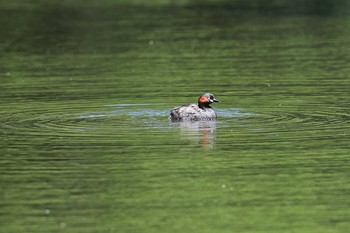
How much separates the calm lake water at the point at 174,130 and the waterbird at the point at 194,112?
17cm

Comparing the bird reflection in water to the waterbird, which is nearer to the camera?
the bird reflection in water

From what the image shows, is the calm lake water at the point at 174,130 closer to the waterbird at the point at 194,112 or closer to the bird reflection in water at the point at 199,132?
the bird reflection in water at the point at 199,132

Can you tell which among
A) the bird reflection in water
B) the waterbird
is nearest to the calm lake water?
the bird reflection in water

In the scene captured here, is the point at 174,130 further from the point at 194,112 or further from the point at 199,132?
the point at 194,112

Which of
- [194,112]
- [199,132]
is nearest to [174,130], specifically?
[199,132]

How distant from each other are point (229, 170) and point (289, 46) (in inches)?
574

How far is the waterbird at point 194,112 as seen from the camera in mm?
18078

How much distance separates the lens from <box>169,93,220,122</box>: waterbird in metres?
18.1

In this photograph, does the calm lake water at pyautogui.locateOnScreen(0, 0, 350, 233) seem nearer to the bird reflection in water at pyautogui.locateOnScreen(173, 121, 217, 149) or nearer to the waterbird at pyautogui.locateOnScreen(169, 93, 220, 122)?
the bird reflection in water at pyautogui.locateOnScreen(173, 121, 217, 149)

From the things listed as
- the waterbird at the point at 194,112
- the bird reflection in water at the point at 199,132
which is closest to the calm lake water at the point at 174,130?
the bird reflection in water at the point at 199,132

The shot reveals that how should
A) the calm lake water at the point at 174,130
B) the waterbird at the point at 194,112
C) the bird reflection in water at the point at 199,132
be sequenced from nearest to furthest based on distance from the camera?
the calm lake water at the point at 174,130 → the bird reflection in water at the point at 199,132 → the waterbird at the point at 194,112

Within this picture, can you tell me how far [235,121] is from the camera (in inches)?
712

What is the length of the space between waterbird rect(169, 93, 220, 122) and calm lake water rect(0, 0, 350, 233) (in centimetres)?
17

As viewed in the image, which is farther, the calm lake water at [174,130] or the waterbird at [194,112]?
the waterbird at [194,112]
